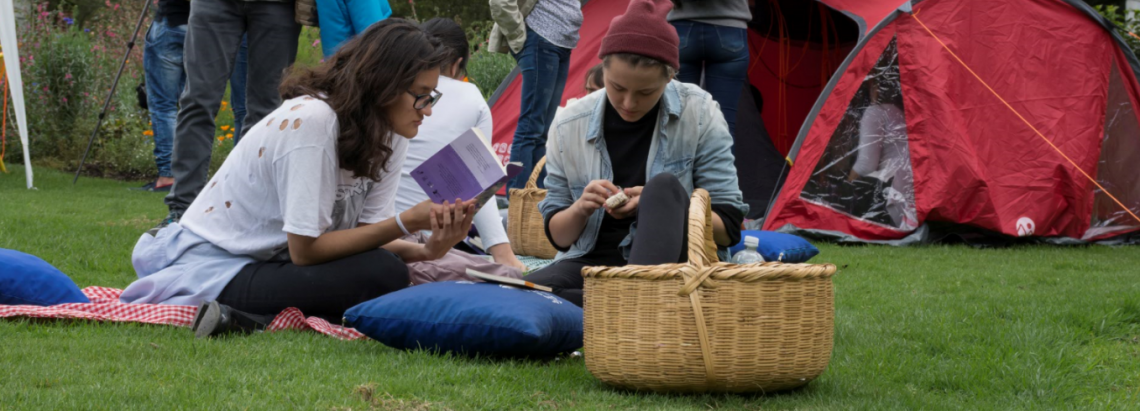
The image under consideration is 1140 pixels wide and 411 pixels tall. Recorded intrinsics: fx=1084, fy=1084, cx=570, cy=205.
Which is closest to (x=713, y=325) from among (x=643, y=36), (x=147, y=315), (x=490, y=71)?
(x=643, y=36)

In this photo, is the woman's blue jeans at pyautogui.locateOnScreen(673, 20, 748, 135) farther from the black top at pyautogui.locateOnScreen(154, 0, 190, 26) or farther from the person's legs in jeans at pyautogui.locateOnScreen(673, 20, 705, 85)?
the black top at pyautogui.locateOnScreen(154, 0, 190, 26)

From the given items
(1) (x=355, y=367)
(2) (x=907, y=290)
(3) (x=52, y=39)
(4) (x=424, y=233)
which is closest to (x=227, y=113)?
(3) (x=52, y=39)

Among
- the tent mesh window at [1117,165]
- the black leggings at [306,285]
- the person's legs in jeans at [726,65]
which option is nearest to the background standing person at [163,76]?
the person's legs in jeans at [726,65]

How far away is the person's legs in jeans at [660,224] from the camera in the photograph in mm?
2408

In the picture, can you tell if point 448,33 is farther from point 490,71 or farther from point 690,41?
point 490,71

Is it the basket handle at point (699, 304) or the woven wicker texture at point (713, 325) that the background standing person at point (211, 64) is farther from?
the basket handle at point (699, 304)

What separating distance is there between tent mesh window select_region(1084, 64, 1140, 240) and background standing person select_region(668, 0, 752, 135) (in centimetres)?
218

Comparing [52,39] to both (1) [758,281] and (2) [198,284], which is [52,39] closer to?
(2) [198,284]

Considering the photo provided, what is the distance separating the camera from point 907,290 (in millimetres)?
4031

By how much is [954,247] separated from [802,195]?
31.8 inches

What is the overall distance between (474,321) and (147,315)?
3.18ft

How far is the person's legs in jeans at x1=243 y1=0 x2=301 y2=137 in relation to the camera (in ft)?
14.3

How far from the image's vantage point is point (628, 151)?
117 inches

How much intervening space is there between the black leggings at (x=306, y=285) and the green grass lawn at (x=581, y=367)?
0.16 meters
